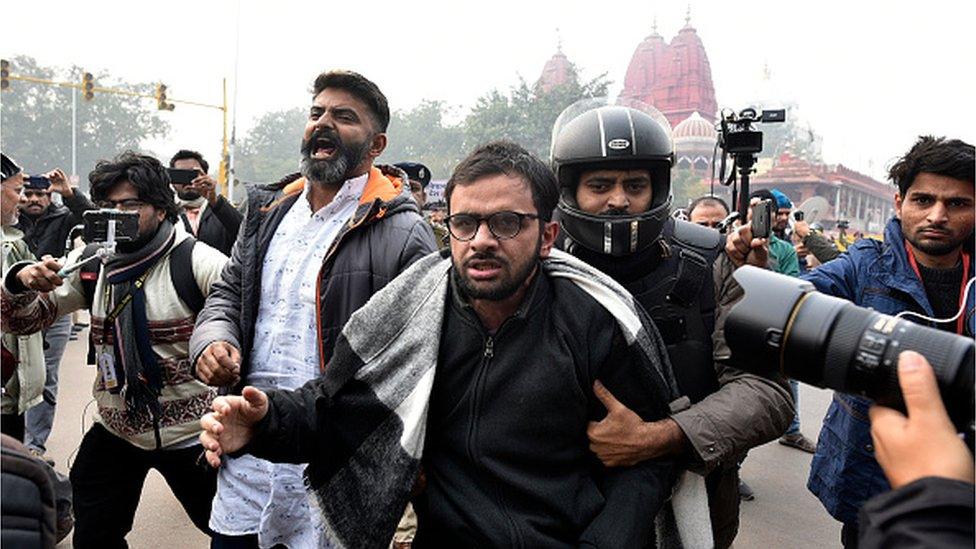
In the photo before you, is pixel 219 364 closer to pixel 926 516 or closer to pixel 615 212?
pixel 615 212

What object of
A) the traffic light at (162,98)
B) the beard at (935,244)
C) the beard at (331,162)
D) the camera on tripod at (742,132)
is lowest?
the beard at (935,244)

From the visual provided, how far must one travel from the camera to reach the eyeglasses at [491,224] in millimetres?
1724

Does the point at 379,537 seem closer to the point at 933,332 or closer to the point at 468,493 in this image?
the point at 468,493

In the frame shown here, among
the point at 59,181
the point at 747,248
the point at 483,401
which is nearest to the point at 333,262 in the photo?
the point at 483,401

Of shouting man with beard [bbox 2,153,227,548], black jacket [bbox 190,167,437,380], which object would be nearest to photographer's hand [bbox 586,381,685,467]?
black jacket [bbox 190,167,437,380]

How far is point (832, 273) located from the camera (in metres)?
2.50

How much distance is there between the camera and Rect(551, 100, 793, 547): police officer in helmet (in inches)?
66.3

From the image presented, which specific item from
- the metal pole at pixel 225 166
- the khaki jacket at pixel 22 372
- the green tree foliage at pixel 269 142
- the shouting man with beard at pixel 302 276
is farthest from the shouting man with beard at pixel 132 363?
the green tree foliage at pixel 269 142

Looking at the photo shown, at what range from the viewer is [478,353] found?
1.72 m

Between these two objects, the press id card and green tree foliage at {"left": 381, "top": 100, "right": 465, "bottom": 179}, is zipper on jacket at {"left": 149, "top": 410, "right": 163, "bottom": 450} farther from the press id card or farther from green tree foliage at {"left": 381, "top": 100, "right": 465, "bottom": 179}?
green tree foliage at {"left": 381, "top": 100, "right": 465, "bottom": 179}

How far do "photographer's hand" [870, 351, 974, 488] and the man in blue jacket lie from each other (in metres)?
1.47

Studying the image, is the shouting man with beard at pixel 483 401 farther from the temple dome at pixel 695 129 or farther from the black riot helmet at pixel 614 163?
the temple dome at pixel 695 129

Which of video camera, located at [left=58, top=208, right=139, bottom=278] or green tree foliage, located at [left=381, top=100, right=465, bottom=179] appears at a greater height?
green tree foliage, located at [left=381, top=100, right=465, bottom=179]

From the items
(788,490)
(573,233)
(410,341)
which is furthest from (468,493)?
(788,490)
